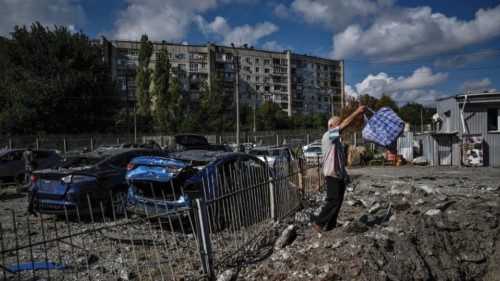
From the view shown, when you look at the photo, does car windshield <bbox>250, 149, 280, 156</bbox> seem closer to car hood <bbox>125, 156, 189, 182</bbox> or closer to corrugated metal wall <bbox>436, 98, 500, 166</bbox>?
car hood <bbox>125, 156, 189, 182</bbox>

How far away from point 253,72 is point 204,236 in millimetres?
96968

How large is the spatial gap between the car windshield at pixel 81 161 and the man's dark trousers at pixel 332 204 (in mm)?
5854

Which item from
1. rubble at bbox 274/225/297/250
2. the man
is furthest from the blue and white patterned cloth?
rubble at bbox 274/225/297/250

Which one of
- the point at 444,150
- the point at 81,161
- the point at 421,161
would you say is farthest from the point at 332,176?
the point at 444,150

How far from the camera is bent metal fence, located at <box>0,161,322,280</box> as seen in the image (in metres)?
5.16

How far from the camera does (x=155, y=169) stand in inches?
324

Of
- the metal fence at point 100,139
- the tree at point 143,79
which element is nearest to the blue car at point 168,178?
the metal fence at point 100,139

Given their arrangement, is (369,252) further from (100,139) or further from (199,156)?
(100,139)

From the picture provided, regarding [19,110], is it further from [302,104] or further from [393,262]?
[302,104]

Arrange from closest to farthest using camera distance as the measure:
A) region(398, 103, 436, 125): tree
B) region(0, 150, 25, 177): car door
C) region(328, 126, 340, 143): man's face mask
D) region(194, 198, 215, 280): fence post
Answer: region(194, 198, 215, 280): fence post < region(328, 126, 340, 143): man's face mask < region(0, 150, 25, 177): car door < region(398, 103, 436, 125): tree

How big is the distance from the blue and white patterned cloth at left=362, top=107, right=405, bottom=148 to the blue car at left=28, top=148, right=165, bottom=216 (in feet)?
15.9

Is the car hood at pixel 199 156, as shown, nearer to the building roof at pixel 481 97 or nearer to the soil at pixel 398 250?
the soil at pixel 398 250

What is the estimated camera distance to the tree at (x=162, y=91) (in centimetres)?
6347

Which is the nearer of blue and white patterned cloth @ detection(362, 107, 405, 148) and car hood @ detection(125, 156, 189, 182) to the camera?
car hood @ detection(125, 156, 189, 182)
